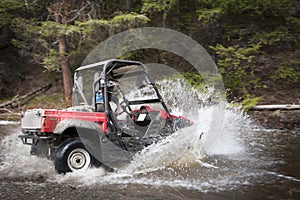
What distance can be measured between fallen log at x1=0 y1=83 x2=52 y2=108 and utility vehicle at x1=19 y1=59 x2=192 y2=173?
9237 millimetres

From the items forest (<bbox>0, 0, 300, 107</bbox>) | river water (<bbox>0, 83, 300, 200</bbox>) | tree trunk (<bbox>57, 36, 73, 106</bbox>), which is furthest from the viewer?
tree trunk (<bbox>57, 36, 73, 106</bbox>)

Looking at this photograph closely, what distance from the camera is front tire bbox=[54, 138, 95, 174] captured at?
468 cm

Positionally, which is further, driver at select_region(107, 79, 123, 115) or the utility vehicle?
driver at select_region(107, 79, 123, 115)

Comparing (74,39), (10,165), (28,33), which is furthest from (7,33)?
(10,165)

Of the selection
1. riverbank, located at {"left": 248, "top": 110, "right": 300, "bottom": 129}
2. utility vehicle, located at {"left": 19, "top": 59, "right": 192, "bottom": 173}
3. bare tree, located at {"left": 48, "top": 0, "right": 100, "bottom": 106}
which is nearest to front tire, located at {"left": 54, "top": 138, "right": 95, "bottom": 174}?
utility vehicle, located at {"left": 19, "top": 59, "right": 192, "bottom": 173}

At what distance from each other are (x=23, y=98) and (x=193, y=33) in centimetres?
845

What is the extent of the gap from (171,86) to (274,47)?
219 inches

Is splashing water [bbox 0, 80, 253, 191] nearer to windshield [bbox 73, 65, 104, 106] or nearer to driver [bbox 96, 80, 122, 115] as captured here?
driver [bbox 96, 80, 122, 115]

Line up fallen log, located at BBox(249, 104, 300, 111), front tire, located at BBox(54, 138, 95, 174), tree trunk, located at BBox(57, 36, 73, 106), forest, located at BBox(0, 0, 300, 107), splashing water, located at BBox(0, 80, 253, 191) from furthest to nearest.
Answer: tree trunk, located at BBox(57, 36, 73, 106) → forest, located at BBox(0, 0, 300, 107) → fallen log, located at BBox(249, 104, 300, 111) → front tire, located at BBox(54, 138, 95, 174) → splashing water, located at BBox(0, 80, 253, 191)

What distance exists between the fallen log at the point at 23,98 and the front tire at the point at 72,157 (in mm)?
9970

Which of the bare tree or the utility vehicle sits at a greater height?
the bare tree

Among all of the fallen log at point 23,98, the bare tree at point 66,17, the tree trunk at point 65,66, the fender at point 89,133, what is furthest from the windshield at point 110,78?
the fallen log at point 23,98

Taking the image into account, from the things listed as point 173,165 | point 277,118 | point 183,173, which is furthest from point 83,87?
point 277,118

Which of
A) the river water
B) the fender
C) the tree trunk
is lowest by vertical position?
the river water
